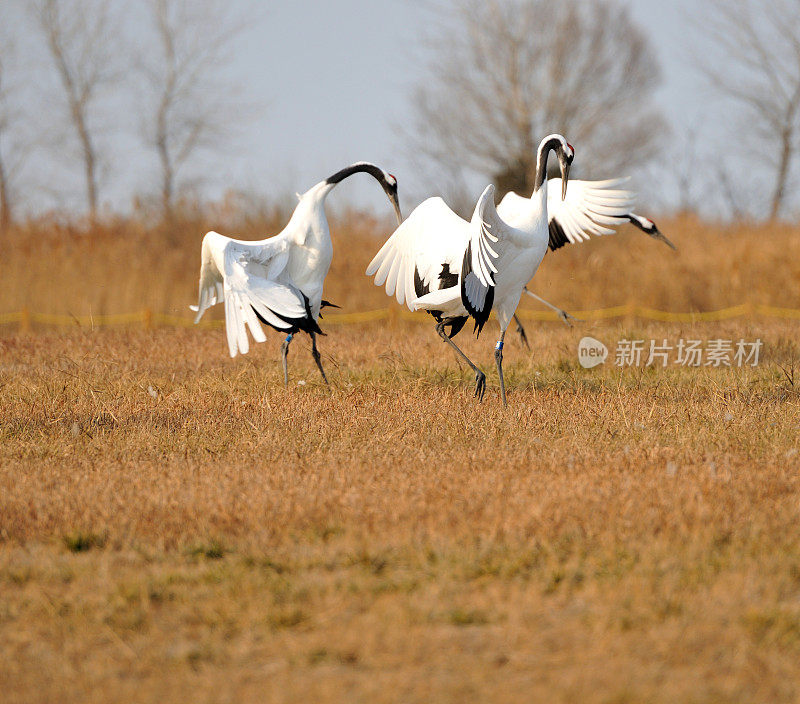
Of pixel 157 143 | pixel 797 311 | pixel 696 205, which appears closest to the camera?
pixel 797 311

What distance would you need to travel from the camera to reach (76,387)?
7547 millimetres

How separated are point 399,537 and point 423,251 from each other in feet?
13.3

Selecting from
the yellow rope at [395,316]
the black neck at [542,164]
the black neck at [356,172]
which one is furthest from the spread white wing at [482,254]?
the yellow rope at [395,316]

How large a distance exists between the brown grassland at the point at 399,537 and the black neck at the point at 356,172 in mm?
1637

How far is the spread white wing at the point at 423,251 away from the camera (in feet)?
24.2

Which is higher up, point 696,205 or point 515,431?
point 696,205

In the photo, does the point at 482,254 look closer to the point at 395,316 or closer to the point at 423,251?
the point at 423,251

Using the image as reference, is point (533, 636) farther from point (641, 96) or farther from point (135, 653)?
point (641, 96)

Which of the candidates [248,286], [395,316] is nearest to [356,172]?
[248,286]

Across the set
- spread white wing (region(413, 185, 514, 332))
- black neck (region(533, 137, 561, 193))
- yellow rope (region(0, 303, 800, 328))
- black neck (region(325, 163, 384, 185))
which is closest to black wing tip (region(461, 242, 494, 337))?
spread white wing (region(413, 185, 514, 332))

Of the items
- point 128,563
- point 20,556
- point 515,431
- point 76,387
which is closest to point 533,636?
point 128,563

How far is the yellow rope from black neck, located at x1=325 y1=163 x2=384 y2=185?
5.05 meters

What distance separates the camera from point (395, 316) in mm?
13602

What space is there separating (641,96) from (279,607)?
2667 cm
